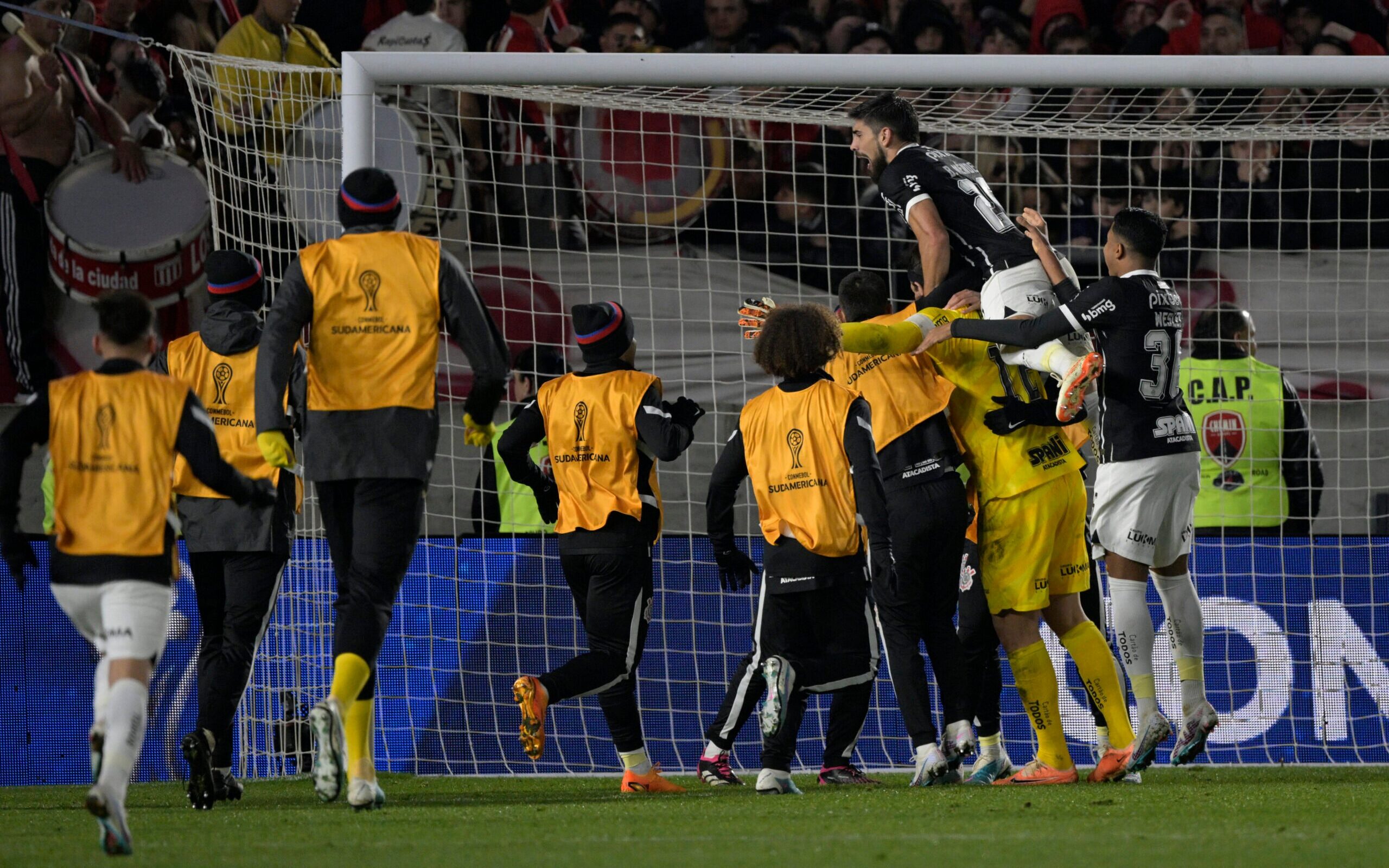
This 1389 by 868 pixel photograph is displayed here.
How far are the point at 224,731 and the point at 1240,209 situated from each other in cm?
741

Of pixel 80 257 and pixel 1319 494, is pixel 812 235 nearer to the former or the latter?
pixel 1319 494

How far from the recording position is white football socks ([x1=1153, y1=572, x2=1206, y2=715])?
582cm

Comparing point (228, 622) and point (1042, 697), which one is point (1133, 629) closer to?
point (1042, 697)

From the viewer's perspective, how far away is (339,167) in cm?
800

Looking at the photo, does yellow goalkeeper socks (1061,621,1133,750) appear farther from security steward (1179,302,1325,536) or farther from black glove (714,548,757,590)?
security steward (1179,302,1325,536)

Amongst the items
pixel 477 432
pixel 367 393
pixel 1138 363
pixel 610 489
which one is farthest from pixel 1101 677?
pixel 367 393

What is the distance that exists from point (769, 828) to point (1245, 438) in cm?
488

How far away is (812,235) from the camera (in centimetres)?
895

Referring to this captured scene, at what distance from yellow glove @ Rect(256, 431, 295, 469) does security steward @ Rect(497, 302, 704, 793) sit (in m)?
1.40

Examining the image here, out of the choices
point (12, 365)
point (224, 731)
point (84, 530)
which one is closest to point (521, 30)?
point (12, 365)

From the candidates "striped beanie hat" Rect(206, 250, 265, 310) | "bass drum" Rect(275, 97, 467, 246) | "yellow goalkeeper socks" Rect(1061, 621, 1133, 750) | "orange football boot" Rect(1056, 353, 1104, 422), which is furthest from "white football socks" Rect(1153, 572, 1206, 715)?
"bass drum" Rect(275, 97, 467, 246)

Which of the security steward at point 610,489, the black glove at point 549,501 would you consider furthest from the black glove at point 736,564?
the black glove at point 549,501

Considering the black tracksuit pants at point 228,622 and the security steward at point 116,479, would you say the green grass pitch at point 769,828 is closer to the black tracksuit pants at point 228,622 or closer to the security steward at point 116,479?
the black tracksuit pants at point 228,622

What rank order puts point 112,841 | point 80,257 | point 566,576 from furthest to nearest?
1. point 80,257
2. point 566,576
3. point 112,841
